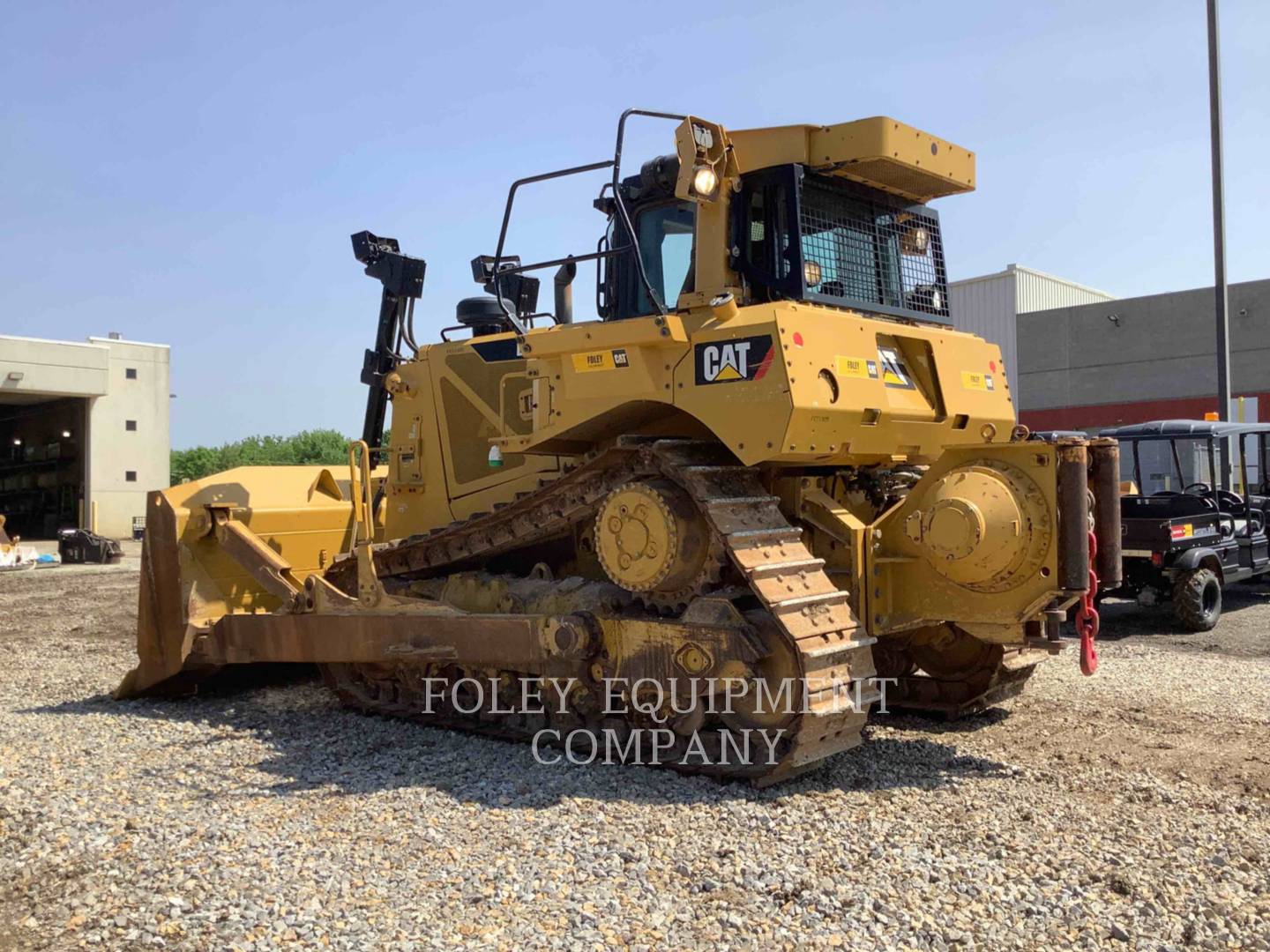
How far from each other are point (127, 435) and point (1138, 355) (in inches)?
1292

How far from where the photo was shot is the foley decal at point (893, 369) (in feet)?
19.2

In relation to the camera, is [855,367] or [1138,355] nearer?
[855,367]

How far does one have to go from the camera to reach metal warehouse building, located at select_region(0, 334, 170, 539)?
1394 inches

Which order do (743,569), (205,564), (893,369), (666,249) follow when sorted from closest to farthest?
(743,569)
(893,369)
(666,249)
(205,564)

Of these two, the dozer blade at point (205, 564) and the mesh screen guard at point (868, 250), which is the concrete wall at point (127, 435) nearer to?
the dozer blade at point (205, 564)

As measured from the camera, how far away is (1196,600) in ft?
36.8

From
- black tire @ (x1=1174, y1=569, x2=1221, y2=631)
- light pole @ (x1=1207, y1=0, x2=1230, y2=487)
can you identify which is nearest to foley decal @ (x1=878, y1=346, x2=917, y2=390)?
black tire @ (x1=1174, y1=569, x2=1221, y2=631)

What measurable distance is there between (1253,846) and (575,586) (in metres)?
3.53

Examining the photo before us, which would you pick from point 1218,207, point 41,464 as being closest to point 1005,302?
point 1218,207

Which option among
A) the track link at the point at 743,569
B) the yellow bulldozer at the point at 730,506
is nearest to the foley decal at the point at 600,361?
the yellow bulldozer at the point at 730,506

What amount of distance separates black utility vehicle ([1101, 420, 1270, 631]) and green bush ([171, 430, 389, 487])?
210ft

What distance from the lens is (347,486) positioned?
9.33 metres

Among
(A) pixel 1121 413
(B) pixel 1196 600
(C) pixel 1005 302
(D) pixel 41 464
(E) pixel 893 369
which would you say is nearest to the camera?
(E) pixel 893 369

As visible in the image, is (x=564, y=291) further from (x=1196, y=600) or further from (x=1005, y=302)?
(x=1005, y=302)
